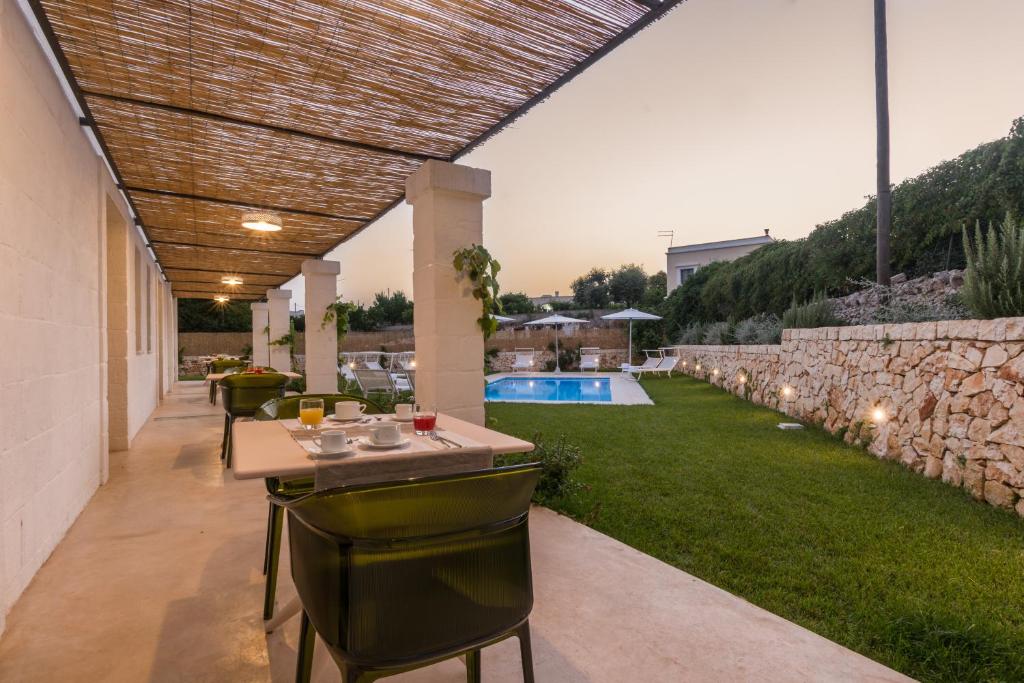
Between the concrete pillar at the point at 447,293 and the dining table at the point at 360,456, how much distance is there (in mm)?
1539

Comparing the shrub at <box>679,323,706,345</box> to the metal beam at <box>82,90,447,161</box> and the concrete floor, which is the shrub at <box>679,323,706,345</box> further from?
the concrete floor

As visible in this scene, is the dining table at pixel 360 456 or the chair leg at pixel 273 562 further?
the chair leg at pixel 273 562

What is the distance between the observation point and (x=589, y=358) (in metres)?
16.0

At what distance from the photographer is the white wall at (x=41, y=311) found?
2.11m

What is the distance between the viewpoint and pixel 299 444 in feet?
6.31

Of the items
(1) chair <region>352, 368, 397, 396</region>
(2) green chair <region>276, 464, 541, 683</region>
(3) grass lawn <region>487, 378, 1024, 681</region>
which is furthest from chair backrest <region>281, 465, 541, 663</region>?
(1) chair <region>352, 368, 397, 396</region>

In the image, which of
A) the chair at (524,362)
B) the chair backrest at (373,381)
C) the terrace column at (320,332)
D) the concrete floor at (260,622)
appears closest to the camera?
the concrete floor at (260,622)

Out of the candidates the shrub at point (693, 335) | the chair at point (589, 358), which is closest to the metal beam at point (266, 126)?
the shrub at point (693, 335)

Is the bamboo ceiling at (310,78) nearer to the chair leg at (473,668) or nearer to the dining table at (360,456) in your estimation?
the dining table at (360,456)

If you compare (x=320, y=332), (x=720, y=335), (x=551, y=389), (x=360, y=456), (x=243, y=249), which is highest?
(x=243, y=249)

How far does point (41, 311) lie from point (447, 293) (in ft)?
7.27

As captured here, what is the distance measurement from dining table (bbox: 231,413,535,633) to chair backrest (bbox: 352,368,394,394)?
6251 mm

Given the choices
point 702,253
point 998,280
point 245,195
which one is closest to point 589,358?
point 245,195

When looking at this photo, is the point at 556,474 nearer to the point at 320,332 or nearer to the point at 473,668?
the point at 473,668
